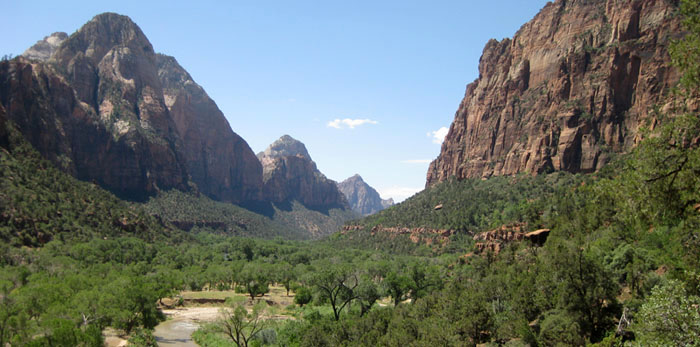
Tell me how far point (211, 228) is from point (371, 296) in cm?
13070

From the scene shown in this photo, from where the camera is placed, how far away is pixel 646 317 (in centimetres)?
1162

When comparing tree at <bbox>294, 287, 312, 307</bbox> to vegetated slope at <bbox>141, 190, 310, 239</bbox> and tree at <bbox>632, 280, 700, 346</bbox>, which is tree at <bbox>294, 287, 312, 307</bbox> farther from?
vegetated slope at <bbox>141, 190, 310, 239</bbox>

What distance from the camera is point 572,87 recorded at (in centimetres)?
11381

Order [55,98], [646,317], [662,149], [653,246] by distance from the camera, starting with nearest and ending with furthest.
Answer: [662,149] < [646,317] < [653,246] < [55,98]

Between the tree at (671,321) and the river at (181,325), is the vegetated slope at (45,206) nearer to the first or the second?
the river at (181,325)

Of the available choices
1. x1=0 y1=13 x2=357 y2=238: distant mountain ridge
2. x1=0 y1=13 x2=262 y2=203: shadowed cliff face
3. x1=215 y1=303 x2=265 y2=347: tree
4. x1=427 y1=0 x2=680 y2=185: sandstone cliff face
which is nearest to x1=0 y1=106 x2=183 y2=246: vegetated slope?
x1=0 y1=13 x2=357 y2=238: distant mountain ridge

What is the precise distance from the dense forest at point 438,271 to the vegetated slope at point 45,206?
355 mm

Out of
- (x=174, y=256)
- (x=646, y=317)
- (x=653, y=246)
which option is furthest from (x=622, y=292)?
(x=174, y=256)

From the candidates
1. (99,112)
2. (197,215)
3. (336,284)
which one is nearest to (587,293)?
(336,284)

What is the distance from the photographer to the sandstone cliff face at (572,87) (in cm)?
9800

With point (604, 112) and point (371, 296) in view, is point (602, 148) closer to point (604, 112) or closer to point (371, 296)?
point (604, 112)

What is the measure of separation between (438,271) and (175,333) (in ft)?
144

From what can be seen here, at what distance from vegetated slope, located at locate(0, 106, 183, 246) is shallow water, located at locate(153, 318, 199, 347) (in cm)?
3929

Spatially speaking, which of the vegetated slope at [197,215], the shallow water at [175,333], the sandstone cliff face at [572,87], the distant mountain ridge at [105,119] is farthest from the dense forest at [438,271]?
the vegetated slope at [197,215]
